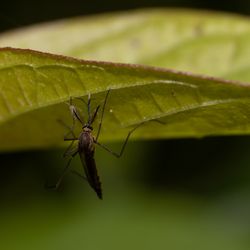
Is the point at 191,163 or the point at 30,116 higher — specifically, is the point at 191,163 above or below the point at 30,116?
above

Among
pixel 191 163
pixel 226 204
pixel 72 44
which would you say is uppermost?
pixel 191 163

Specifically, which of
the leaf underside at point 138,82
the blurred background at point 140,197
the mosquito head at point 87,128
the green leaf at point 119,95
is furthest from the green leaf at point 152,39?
the blurred background at point 140,197

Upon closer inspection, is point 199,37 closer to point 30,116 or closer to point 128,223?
point 30,116

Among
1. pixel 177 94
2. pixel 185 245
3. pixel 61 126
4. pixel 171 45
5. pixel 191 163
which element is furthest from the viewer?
pixel 191 163

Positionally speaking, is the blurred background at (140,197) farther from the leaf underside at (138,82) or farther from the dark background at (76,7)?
the leaf underside at (138,82)

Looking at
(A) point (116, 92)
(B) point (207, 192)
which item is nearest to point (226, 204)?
(B) point (207, 192)

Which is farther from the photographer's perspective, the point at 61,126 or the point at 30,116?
the point at 61,126

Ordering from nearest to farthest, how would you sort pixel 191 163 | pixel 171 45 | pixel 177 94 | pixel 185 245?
pixel 177 94
pixel 171 45
pixel 185 245
pixel 191 163

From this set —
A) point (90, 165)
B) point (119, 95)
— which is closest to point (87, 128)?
point (90, 165)
